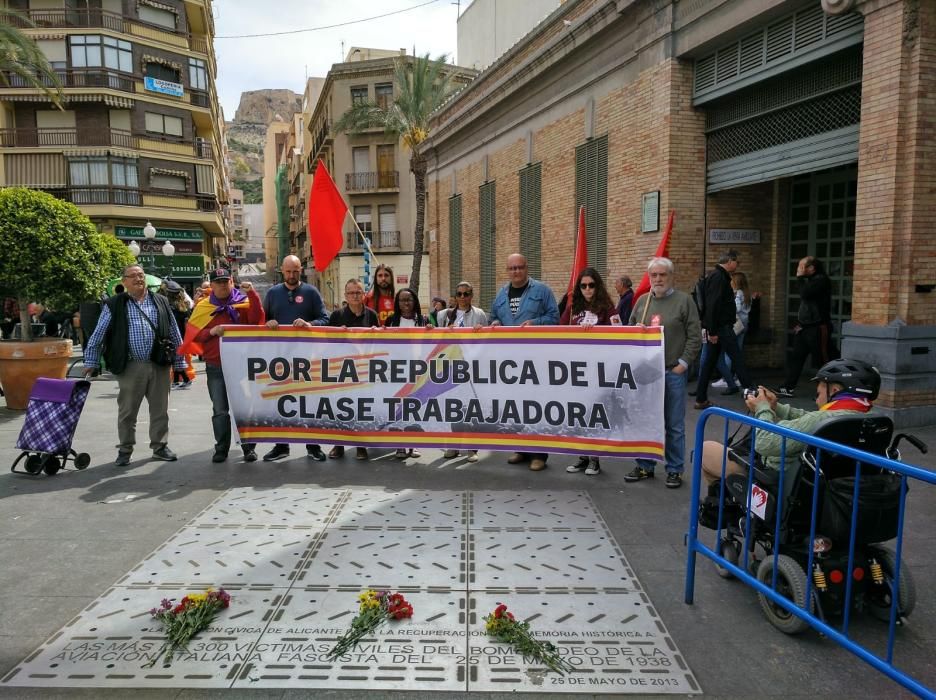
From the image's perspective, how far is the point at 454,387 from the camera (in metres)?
6.57

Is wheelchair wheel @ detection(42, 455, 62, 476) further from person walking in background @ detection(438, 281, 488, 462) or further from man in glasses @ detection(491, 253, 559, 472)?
man in glasses @ detection(491, 253, 559, 472)

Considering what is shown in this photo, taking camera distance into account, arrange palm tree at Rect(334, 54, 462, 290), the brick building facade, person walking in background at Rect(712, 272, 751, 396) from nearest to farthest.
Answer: the brick building facade → person walking in background at Rect(712, 272, 751, 396) → palm tree at Rect(334, 54, 462, 290)

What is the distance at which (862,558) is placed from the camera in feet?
11.0

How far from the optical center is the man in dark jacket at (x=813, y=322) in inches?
372

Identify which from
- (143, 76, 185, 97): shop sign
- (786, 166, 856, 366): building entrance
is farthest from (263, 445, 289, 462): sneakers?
(143, 76, 185, 97): shop sign

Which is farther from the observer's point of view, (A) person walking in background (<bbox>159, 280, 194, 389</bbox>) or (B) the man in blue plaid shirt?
(A) person walking in background (<bbox>159, 280, 194, 389</bbox>)

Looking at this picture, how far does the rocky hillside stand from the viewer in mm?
168875

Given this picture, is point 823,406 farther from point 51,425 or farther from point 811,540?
point 51,425

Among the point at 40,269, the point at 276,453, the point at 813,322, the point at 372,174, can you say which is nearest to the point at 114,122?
the point at 372,174

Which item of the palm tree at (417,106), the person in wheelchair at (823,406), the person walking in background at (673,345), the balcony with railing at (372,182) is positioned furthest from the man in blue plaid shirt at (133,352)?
the balcony with railing at (372,182)

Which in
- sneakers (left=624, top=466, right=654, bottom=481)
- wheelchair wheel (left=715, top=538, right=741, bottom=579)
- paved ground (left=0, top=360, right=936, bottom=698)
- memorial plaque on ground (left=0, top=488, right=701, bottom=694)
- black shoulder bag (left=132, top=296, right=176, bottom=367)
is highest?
black shoulder bag (left=132, top=296, right=176, bottom=367)

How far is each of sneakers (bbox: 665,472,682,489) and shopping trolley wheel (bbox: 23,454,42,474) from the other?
5.83 metres

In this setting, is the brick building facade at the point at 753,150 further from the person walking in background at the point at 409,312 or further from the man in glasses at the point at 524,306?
the person walking in background at the point at 409,312

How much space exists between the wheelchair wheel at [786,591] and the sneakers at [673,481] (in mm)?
2336
